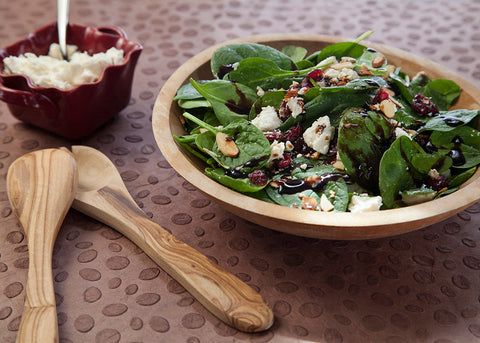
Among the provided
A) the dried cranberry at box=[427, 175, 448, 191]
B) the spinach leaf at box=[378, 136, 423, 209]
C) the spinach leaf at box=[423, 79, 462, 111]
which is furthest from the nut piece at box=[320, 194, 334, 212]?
the spinach leaf at box=[423, 79, 462, 111]

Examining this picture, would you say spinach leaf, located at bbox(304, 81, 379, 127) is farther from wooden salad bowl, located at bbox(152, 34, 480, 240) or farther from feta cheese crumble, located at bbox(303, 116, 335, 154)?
wooden salad bowl, located at bbox(152, 34, 480, 240)

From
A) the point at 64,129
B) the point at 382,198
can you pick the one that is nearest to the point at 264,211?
the point at 382,198

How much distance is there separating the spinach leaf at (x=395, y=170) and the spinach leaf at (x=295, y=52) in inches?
15.6

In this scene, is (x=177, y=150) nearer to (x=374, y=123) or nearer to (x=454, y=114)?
(x=374, y=123)

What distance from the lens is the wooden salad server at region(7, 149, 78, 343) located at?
2.75 ft

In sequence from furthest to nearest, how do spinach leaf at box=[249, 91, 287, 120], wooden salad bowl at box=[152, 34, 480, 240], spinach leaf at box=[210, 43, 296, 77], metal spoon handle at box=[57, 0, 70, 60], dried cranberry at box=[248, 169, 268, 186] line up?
metal spoon handle at box=[57, 0, 70, 60] < spinach leaf at box=[210, 43, 296, 77] < spinach leaf at box=[249, 91, 287, 120] < dried cranberry at box=[248, 169, 268, 186] < wooden salad bowl at box=[152, 34, 480, 240]

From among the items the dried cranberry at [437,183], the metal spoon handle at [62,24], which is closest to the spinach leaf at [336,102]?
the dried cranberry at [437,183]

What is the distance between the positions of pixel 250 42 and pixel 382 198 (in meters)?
0.57

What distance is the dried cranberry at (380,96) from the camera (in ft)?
3.32

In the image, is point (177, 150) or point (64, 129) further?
point (64, 129)

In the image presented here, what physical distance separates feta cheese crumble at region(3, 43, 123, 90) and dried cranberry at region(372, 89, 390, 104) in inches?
26.2

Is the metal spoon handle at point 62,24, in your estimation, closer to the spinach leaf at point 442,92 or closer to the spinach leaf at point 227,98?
the spinach leaf at point 227,98

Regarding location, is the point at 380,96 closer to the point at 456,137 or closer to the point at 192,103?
the point at 456,137

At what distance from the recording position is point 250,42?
1.27 metres
